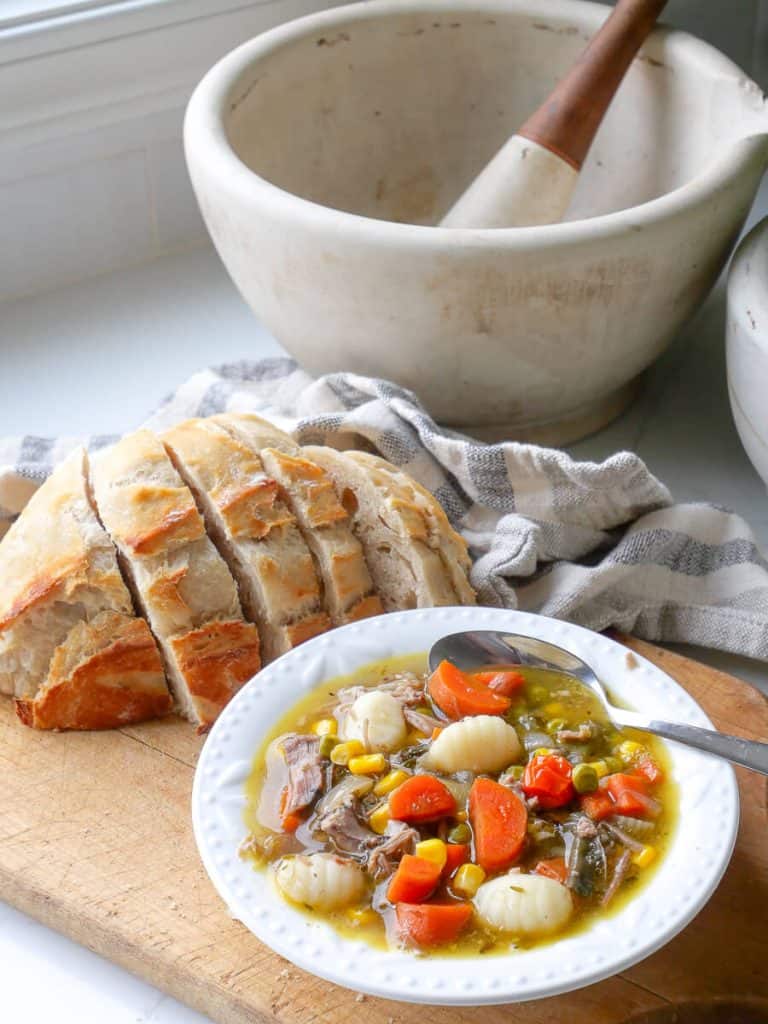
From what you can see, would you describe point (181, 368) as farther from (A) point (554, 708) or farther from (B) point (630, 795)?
(B) point (630, 795)

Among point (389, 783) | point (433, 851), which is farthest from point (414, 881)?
point (389, 783)

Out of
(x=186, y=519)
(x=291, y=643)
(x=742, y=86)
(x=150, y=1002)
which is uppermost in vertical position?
(x=742, y=86)

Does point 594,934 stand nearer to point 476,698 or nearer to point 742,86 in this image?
point 476,698

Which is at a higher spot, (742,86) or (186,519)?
(742,86)

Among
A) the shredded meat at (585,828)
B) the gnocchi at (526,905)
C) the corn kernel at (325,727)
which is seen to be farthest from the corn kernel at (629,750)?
the corn kernel at (325,727)

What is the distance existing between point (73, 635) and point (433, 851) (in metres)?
0.56

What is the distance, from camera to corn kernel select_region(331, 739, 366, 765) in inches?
55.5

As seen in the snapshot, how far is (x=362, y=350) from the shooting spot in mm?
2023

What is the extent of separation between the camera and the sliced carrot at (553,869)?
1276 millimetres

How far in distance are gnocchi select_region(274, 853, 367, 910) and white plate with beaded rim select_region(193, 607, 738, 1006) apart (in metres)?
0.02

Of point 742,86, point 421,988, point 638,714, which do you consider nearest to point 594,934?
point 421,988

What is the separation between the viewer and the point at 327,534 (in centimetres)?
169

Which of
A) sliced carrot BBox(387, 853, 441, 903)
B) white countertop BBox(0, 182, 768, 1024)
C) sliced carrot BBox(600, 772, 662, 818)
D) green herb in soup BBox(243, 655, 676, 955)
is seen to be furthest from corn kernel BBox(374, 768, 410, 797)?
white countertop BBox(0, 182, 768, 1024)

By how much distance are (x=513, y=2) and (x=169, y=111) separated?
0.74m
